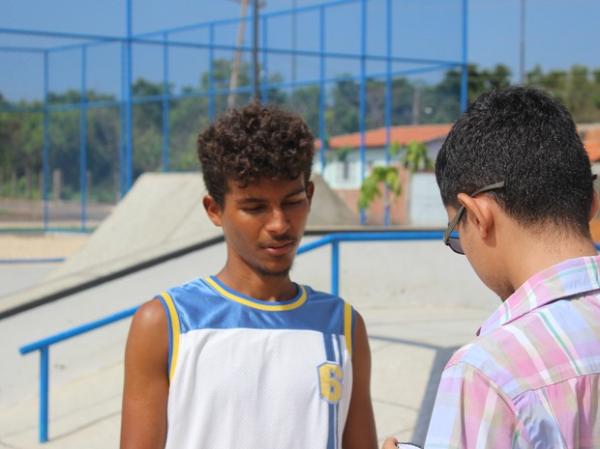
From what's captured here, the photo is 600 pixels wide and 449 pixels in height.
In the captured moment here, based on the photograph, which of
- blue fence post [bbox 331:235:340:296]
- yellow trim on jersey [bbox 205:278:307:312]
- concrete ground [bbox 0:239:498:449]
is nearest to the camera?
yellow trim on jersey [bbox 205:278:307:312]

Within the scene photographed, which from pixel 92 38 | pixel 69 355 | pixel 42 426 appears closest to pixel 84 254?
pixel 69 355

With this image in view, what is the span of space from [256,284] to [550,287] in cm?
95

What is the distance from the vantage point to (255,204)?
201cm

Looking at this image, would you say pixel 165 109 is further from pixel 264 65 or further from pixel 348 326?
pixel 348 326

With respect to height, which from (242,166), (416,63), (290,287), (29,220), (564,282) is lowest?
(29,220)

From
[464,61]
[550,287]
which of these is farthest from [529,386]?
Result: [464,61]

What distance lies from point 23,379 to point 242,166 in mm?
4817

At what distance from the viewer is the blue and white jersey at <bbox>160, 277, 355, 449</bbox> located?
183 cm

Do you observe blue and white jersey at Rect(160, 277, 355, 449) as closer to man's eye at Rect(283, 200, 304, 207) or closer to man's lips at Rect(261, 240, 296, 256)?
man's lips at Rect(261, 240, 296, 256)

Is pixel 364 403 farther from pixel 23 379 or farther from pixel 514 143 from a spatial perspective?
pixel 23 379

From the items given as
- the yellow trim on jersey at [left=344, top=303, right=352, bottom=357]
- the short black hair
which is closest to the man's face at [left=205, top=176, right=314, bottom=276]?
the yellow trim on jersey at [left=344, top=303, right=352, bottom=357]

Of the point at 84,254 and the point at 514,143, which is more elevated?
the point at 514,143

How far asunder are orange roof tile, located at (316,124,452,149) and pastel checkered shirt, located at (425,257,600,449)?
2306 centimetres

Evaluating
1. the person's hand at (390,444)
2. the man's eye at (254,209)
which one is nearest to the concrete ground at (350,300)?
the man's eye at (254,209)
